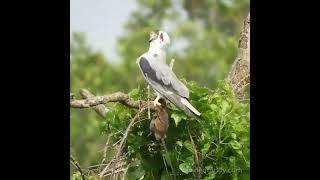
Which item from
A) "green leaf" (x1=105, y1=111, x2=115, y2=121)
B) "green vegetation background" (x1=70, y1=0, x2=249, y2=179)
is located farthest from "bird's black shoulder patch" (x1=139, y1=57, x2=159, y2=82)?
"green vegetation background" (x1=70, y1=0, x2=249, y2=179)

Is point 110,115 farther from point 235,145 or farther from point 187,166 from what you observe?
point 235,145

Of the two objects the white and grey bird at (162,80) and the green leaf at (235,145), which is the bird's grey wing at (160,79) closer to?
the white and grey bird at (162,80)

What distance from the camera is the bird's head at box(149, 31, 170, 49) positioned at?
2.70 metres

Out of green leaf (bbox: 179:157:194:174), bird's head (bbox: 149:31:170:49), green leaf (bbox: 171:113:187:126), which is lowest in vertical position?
green leaf (bbox: 179:157:194:174)

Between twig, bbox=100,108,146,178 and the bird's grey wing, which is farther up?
the bird's grey wing

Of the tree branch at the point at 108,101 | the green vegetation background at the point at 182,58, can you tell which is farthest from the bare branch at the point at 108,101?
the green vegetation background at the point at 182,58

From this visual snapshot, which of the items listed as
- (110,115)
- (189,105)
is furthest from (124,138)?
(189,105)

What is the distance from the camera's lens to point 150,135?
278 cm

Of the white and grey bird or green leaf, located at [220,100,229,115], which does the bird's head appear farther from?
green leaf, located at [220,100,229,115]

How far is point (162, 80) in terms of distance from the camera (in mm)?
2664

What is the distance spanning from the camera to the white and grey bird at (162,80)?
2645 millimetres
